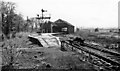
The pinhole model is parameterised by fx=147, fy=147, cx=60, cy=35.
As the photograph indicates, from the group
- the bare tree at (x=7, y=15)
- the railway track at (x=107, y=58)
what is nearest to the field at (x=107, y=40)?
the railway track at (x=107, y=58)

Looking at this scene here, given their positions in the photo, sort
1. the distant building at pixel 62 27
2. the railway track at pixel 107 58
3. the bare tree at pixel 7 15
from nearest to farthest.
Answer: the railway track at pixel 107 58, the bare tree at pixel 7 15, the distant building at pixel 62 27

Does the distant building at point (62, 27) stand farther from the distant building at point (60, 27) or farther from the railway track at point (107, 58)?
the railway track at point (107, 58)

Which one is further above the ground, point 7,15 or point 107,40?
point 7,15

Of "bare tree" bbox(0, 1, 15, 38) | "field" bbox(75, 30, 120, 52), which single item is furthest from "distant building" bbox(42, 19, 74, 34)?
"field" bbox(75, 30, 120, 52)

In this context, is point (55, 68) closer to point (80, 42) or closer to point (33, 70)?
point (33, 70)

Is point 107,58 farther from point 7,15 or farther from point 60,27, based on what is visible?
point 60,27

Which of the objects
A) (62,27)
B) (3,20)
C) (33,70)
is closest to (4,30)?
(3,20)

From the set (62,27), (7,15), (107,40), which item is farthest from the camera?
(62,27)

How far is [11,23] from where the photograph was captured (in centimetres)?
3550

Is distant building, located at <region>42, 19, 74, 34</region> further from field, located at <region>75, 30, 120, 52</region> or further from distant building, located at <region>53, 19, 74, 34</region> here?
field, located at <region>75, 30, 120, 52</region>

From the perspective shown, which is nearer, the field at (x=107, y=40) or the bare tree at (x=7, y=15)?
the field at (x=107, y=40)

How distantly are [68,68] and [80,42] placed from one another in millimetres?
12128

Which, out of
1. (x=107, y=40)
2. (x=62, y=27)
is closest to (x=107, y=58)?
(x=107, y=40)

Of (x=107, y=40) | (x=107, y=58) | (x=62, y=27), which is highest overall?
(x=62, y=27)
